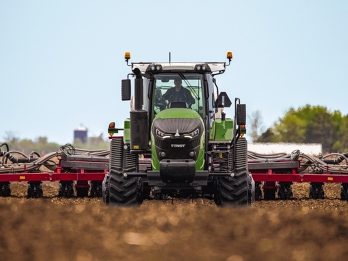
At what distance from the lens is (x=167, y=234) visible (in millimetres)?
9969

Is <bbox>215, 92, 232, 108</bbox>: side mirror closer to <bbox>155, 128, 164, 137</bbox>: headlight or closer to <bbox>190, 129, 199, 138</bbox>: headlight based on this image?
<bbox>190, 129, 199, 138</bbox>: headlight

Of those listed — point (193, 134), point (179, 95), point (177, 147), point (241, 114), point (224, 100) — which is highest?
point (179, 95)

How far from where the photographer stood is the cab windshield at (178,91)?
15.6 metres

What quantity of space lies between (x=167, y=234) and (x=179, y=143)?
16.6ft

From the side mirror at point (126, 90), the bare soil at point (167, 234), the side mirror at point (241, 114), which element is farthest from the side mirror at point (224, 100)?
the bare soil at point (167, 234)

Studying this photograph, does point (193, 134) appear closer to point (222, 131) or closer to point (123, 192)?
point (222, 131)

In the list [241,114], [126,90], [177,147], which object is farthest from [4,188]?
[241,114]

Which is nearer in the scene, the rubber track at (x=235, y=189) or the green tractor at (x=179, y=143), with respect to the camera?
the green tractor at (x=179, y=143)

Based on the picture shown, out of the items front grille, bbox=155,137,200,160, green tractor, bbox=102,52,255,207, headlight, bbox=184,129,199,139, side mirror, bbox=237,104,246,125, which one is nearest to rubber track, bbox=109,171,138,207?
green tractor, bbox=102,52,255,207

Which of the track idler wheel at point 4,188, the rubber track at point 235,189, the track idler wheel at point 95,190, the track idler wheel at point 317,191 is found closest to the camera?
the rubber track at point 235,189

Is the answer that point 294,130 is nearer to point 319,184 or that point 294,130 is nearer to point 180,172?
point 319,184

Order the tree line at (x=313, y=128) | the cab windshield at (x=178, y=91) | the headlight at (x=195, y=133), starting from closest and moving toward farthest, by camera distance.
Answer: the headlight at (x=195, y=133), the cab windshield at (x=178, y=91), the tree line at (x=313, y=128)

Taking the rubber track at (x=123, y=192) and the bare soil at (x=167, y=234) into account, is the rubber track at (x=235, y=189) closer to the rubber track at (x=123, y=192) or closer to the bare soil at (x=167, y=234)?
the rubber track at (x=123, y=192)

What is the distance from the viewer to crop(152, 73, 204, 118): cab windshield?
614 inches
